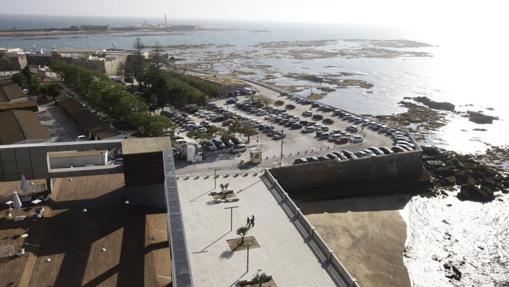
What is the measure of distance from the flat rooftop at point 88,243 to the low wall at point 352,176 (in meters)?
15.6

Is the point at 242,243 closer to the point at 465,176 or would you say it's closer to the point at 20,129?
the point at 20,129

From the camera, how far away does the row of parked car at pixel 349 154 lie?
143 feet

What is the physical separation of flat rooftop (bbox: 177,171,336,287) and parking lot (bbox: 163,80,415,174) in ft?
24.5

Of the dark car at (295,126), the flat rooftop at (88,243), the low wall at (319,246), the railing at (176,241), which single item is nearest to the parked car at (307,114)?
the dark car at (295,126)

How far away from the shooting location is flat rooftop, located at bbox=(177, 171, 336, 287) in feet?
76.8

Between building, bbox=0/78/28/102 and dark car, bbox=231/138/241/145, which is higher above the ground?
building, bbox=0/78/28/102

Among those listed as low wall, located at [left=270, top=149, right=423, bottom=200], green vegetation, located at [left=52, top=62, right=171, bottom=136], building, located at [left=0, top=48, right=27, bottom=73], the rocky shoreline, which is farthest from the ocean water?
building, located at [left=0, top=48, right=27, bottom=73]

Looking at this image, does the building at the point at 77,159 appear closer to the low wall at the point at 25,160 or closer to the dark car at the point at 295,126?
the low wall at the point at 25,160

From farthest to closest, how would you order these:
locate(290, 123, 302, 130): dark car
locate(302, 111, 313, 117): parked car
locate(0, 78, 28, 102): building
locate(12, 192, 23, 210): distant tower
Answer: locate(0, 78, 28, 102): building, locate(302, 111, 313, 117): parked car, locate(290, 123, 302, 130): dark car, locate(12, 192, 23, 210): distant tower

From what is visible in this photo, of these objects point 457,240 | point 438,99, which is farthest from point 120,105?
point 438,99

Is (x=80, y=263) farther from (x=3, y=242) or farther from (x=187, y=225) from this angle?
(x=187, y=225)

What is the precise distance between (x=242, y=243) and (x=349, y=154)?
22.4 metres

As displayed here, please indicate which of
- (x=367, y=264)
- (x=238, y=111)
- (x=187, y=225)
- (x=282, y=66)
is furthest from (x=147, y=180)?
(x=282, y=66)

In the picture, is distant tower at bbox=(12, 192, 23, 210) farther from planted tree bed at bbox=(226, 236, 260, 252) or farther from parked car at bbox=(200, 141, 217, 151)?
parked car at bbox=(200, 141, 217, 151)
